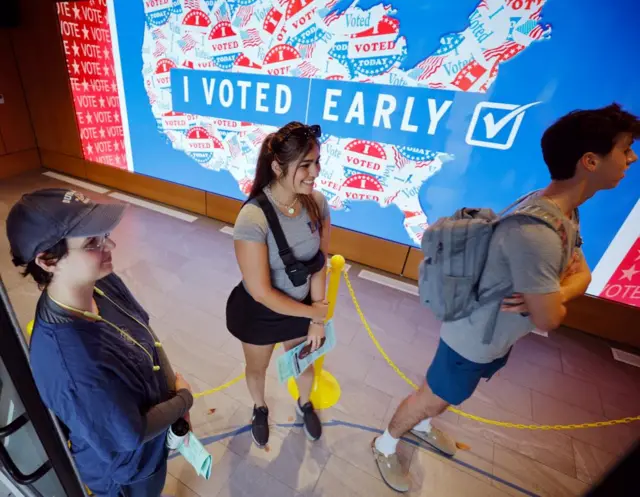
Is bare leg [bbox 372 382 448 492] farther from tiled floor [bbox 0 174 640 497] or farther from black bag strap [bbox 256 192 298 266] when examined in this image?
black bag strap [bbox 256 192 298 266]

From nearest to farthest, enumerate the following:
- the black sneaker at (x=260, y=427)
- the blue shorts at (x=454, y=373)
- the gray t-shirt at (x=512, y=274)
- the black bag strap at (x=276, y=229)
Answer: the gray t-shirt at (x=512, y=274), the black bag strap at (x=276, y=229), the blue shorts at (x=454, y=373), the black sneaker at (x=260, y=427)

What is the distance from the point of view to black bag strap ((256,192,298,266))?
142cm

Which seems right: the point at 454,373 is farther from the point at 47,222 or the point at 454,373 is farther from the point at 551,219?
the point at 47,222

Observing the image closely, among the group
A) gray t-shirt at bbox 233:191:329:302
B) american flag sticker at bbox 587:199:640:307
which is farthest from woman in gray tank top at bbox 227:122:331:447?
american flag sticker at bbox 587:199:640:307

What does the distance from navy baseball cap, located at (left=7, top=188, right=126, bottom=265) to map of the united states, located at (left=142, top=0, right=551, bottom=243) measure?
294cm

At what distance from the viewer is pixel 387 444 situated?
76.6 inches

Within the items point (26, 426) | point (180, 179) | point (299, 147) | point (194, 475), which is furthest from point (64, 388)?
point (180, 179)

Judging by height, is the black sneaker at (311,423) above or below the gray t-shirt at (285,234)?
below

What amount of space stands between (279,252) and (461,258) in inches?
29.8

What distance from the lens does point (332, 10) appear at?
3.15 metres

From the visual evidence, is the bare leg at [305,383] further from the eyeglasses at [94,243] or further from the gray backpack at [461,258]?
the eyeglasses at [94,243]

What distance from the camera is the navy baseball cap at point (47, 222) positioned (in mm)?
910

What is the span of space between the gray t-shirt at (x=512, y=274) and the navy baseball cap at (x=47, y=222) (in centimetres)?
135

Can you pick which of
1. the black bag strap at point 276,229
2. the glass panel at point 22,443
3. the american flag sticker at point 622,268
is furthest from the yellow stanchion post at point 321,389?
the american flag sticker at point 622,268
